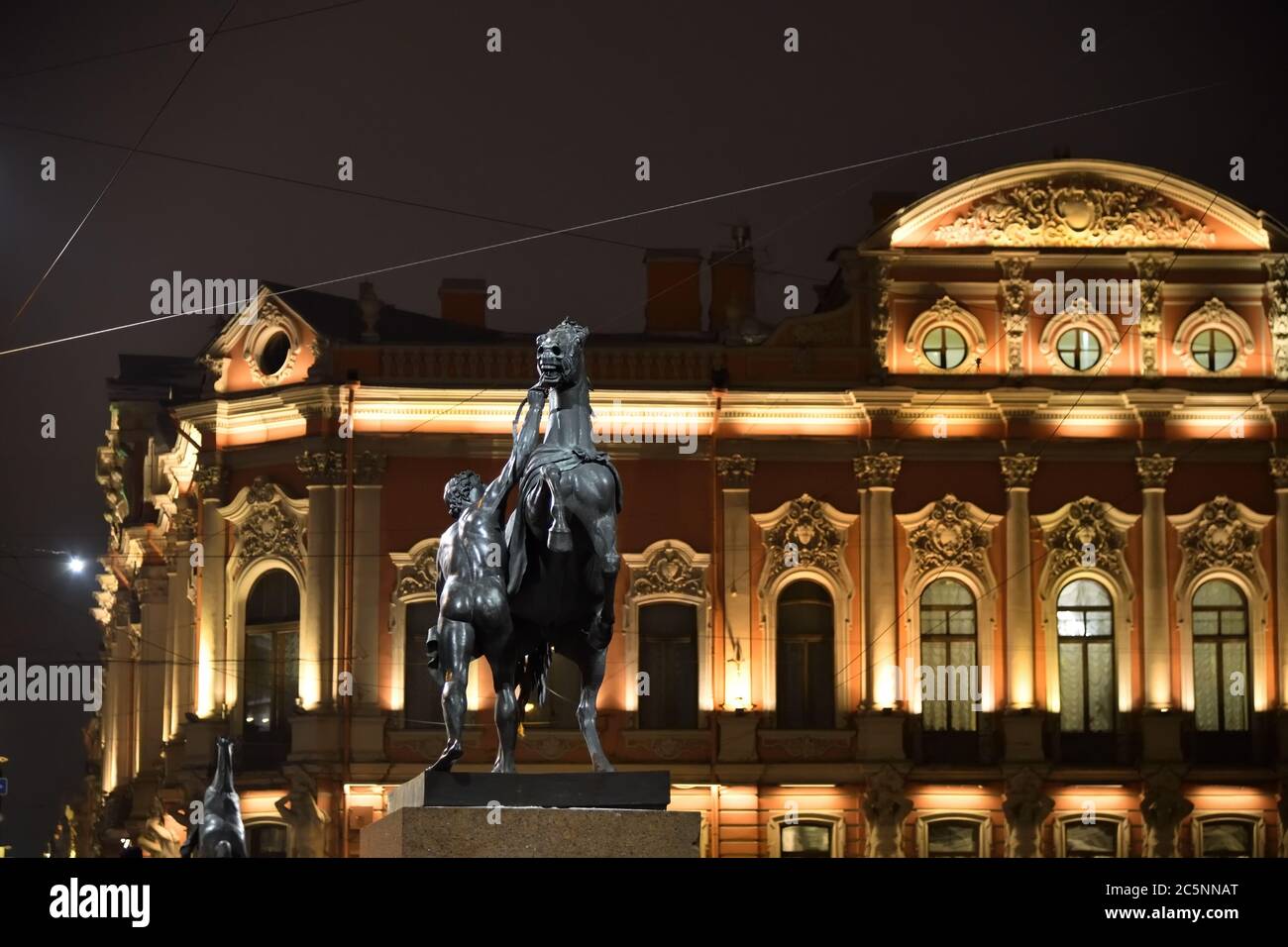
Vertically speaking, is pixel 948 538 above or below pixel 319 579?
above

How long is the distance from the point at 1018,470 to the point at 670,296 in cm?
551

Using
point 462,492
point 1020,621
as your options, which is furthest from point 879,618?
point 462,492

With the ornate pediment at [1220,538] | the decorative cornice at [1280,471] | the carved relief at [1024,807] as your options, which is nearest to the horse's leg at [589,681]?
the carved relief at [1024,807]

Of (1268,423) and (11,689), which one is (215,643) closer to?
(11,689)

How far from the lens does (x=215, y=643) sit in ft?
113

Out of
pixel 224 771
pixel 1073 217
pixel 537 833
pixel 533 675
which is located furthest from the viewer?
pixel 1073 217

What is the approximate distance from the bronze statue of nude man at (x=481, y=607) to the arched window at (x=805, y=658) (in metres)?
21.0

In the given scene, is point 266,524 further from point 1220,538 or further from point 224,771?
point 224,771

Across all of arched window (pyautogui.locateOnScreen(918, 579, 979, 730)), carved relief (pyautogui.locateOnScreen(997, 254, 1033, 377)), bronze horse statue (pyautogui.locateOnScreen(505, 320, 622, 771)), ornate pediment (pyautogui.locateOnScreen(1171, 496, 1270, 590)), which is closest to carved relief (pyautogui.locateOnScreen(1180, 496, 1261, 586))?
ornate pediment (pyautogui.locateOnScreen(1171, 496, 1270, 590))

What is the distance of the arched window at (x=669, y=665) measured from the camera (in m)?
34.0

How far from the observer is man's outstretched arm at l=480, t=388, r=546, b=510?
13336mm

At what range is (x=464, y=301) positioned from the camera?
36.5m
